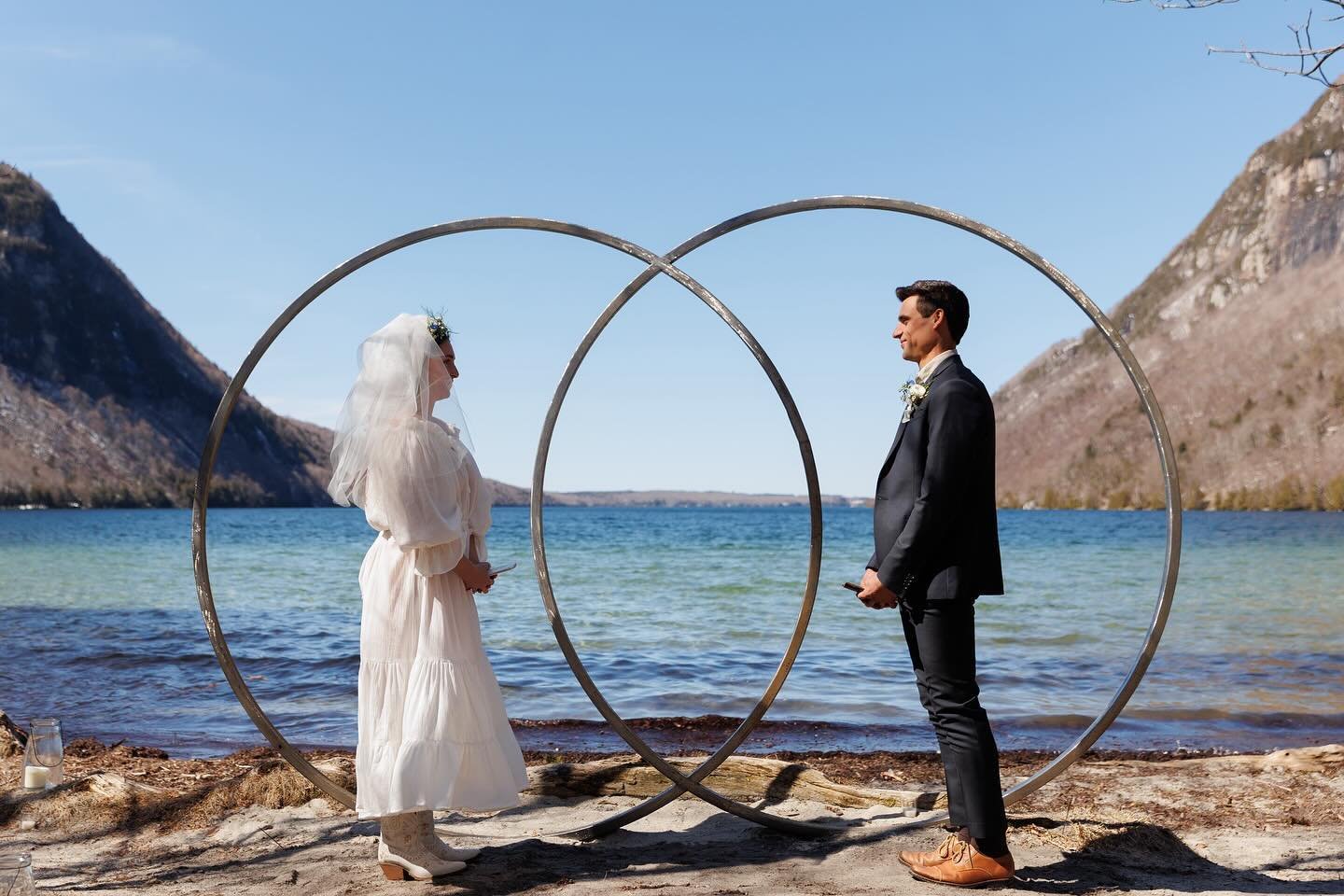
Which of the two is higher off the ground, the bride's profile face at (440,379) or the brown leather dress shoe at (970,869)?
the bride's profile face at (440,379)

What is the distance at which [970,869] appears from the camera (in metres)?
4.01

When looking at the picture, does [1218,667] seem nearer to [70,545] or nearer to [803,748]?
[803,748]

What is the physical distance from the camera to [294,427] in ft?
390

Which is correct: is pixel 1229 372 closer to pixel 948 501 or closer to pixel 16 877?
pixel 948 501

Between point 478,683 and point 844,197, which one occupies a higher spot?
A: point 844,197

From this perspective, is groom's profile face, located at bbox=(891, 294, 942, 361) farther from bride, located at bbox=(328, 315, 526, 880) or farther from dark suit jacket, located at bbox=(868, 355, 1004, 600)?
bride, located at bbox=(328, 315, 526, 880)

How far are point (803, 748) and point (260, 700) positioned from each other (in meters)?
5.49

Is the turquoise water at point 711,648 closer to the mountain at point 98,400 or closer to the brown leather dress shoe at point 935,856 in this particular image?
the brown leather dress shoe at point 935,856

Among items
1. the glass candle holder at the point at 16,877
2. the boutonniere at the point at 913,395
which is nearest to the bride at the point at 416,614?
the glass candle holder at the point at 16,877

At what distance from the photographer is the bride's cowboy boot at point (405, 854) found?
165 inches

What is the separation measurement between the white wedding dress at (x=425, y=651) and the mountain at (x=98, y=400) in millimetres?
95069

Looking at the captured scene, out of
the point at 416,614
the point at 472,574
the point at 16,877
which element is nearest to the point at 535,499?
the point at 472,574

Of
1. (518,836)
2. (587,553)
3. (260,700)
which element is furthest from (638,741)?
(587,553)

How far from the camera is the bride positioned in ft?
13.4
